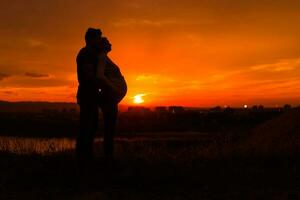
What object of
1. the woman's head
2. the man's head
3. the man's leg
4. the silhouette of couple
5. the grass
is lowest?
the grass

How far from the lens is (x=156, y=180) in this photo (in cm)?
746

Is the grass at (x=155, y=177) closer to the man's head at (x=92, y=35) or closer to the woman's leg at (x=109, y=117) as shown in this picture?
the woman's leg at (x=109, y=117)

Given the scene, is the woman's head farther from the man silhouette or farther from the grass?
the grass

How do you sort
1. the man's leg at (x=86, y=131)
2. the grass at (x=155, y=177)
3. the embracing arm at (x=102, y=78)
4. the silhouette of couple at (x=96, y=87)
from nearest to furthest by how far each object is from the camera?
the grass at (x=155, y=177) → the embracing arm at (x=102, y=78) → the silhouette of couple at (x=96, y=87) → the man's leg at (x=86, y=131)

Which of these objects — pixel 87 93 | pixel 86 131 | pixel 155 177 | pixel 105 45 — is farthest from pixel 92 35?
pixel 155 177

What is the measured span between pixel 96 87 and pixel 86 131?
820mm

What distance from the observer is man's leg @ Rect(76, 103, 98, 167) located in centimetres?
773

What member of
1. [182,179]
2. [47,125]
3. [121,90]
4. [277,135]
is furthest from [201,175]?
[47,125]

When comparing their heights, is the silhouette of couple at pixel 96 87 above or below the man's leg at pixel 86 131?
above

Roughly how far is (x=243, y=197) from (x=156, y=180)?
158 centimetres

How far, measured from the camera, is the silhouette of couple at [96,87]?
7.45 m

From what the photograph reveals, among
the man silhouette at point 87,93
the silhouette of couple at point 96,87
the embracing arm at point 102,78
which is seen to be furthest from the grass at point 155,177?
the embracing arm at point 102,78

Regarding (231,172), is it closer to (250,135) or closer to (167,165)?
(167,165)

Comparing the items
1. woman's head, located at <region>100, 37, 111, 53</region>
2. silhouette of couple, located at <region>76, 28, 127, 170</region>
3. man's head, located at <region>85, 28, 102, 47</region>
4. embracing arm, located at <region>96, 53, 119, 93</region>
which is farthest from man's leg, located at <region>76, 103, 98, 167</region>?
man's head, located at <region>85, 28, 102, 47</region>
